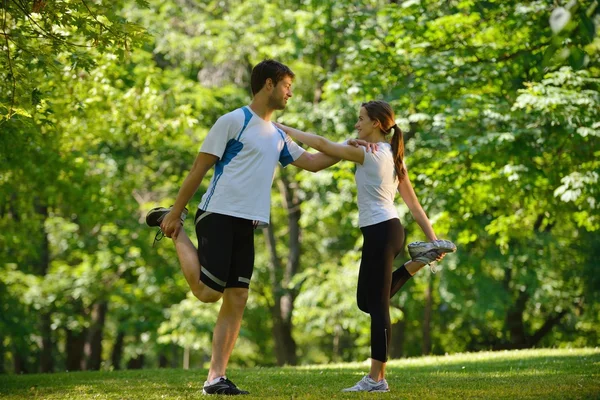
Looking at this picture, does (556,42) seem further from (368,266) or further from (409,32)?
(409,32)

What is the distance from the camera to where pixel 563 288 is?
899 inches

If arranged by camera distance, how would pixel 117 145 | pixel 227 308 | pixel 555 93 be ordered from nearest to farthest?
pixel 227 308
pixel 555 93
pixel 117 145

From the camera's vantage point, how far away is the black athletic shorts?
5.40 m

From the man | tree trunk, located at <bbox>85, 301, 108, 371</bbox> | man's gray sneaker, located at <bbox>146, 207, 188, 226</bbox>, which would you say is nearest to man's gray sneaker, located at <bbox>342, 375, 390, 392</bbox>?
the man

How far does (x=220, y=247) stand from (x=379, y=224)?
1.16 meters

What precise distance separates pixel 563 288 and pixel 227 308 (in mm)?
19255

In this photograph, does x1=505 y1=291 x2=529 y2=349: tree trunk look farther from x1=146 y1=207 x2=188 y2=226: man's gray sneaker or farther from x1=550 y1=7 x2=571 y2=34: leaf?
x1=550 y1=7 x2=571 y2=34: leaf

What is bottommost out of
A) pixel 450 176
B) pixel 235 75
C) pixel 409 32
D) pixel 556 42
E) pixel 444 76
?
pixel 556 42

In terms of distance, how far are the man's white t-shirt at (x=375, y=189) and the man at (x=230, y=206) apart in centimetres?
68

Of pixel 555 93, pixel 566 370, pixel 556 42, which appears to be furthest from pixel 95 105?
pixel 556 42

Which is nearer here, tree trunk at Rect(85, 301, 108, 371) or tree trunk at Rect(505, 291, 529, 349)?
tree trunk at Rect(505, 291, 529, 349)

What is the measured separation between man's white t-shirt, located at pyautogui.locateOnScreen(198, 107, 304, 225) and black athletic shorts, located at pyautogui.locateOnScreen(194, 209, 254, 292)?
77 millimetres

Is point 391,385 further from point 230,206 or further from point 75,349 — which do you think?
point 75,349

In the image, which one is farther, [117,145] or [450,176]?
[117,145]
